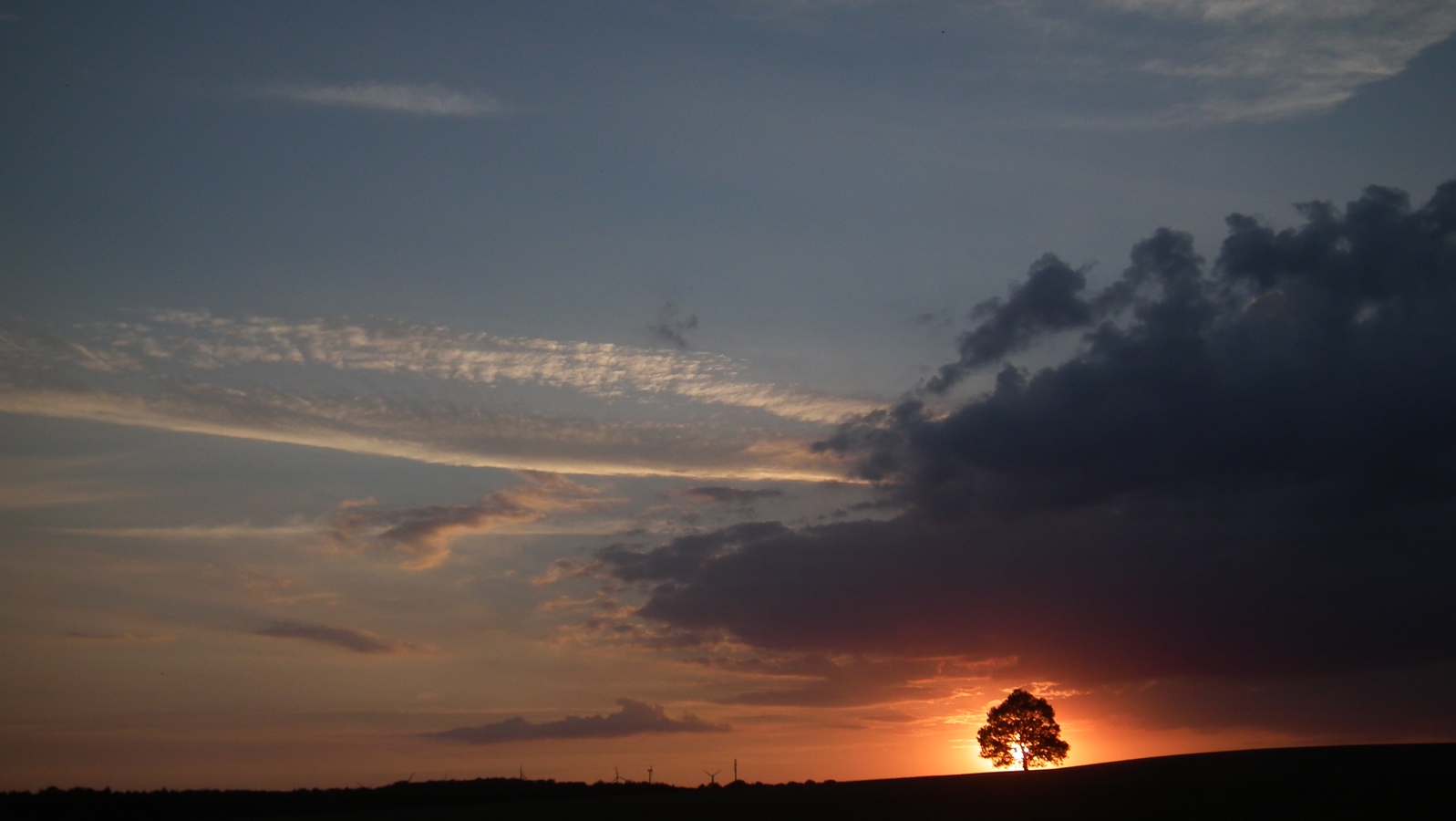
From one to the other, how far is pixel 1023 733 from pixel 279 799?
2731 inches

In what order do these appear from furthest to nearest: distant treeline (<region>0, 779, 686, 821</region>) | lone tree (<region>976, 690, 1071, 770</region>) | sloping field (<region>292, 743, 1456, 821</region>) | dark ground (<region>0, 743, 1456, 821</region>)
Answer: lone tree (<region>976, 690, 1071, 770</region>)
distant treeline (<region>0, 779, 686, 821</region>)
dark ground (<region>0, 743, 1456, 821</region>)
sloping field (<region>292, 743, 1456, 821</region>)

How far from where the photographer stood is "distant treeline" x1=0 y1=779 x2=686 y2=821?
62.1m

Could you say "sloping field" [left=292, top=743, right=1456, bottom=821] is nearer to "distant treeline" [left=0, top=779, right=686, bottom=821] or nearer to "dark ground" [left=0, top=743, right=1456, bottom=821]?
"dark ground" [left=0, top=743, right=1456, bottom=821]

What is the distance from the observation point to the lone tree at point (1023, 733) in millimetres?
104625

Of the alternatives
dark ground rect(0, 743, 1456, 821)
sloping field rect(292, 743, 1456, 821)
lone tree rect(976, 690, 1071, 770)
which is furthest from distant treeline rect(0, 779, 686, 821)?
lone tree rect(976, 690, 1071, 770)

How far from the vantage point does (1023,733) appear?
105 m

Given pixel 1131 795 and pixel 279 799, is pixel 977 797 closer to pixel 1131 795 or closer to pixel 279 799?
pixel 1131 795

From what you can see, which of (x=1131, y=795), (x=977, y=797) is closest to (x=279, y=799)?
(x=977, y=797)

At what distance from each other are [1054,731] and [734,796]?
53783 millimetres

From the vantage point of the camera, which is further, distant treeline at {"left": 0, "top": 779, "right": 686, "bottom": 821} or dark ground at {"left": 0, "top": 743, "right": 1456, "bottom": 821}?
distant treeline at {"left": 0, "top": 779, "right": 686, "bottom": 821}

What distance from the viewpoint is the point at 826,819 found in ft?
149

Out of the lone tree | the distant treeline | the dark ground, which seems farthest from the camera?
the lone tree

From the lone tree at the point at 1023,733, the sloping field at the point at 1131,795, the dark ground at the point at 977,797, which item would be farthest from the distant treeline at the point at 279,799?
the lone tree at the point at 1023,733

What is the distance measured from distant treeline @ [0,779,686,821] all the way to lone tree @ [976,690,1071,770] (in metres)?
40.3
